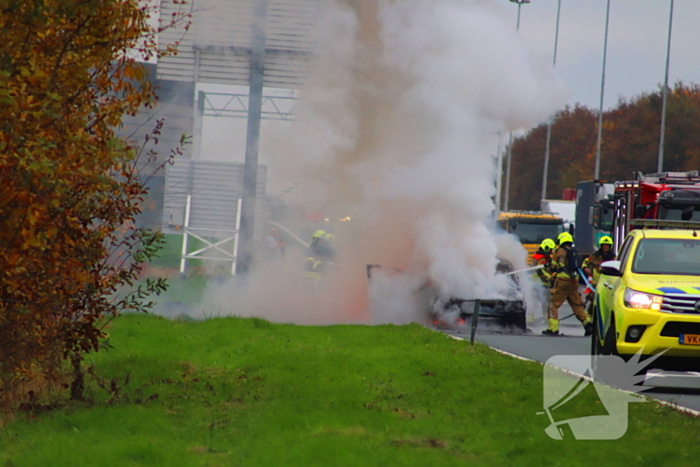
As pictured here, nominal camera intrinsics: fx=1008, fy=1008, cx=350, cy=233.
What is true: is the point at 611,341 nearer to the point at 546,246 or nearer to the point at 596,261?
the point at 596,261

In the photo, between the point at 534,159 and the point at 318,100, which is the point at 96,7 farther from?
the point at 534,159

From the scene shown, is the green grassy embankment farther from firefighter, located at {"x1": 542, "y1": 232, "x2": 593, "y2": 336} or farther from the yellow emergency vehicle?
firefighter, located at {"x1": 542, "y1": 232, "x2": 593, "y2": 336}

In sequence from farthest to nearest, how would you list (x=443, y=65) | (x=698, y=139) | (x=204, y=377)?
(x=698, y=139), (x=443, y=65), (x=204, y=377)

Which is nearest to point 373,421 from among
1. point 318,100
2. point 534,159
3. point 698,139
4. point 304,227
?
point 318,100

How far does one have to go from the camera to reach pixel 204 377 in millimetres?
10328

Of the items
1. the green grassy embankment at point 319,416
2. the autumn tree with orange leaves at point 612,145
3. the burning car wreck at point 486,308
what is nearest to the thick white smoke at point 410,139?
the burning car wreck at point 486,308

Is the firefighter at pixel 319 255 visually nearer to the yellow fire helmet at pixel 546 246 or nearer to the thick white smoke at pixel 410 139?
the thick white smoke at pixel 410 139

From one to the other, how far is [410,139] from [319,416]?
15.1 metres

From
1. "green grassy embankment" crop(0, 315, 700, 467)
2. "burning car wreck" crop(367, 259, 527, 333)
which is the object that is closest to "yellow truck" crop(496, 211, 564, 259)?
"burning car wreck" crop(367, 259, 527, 333)

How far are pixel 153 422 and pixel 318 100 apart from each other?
18304 millimetres

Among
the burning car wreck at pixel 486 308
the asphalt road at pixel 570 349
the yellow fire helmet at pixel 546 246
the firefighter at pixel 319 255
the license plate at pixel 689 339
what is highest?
the yellow fire helmet at pixel 546 246

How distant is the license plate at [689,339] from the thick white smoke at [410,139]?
9492 millimetres

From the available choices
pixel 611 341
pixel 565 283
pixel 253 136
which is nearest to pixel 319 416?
pixel 611 341

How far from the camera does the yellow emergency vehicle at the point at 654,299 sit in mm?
9984
